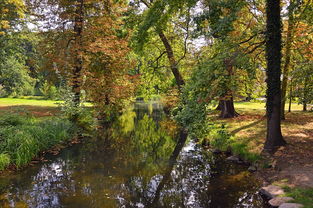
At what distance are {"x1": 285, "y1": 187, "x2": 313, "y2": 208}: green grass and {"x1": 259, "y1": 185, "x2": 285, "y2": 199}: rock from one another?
0.20 meters

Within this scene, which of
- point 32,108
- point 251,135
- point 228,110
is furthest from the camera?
point 32,108

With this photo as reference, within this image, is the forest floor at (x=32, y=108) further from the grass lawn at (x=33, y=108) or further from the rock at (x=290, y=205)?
Result: the rock at (x=290, y=205)

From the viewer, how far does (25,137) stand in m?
10.1

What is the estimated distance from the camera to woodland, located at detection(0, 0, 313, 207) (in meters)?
8.91

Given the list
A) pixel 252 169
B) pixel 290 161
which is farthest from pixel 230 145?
pixel 290 161

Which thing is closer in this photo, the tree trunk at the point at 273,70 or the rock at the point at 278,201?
the rock at the point at 278,201

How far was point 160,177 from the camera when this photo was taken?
852cm

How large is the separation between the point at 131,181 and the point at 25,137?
5.25 metres

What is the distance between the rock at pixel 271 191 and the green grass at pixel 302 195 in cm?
20

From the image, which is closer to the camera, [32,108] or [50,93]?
[32,108]

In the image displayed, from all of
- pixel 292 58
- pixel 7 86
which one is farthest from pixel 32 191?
pixel 7 86

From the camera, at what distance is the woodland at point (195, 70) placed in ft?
29.2

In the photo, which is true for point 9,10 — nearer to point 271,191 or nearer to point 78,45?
point 78,45

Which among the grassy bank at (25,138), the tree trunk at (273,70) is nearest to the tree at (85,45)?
the grassy bank at (25,138)
